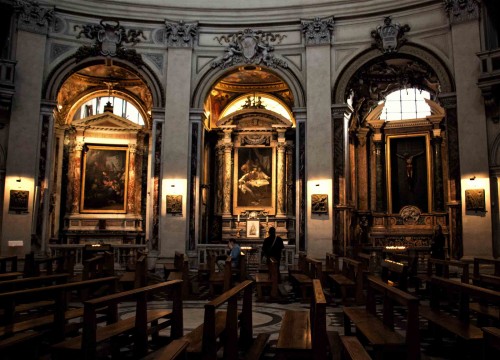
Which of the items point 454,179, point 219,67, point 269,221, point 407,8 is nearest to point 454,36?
point 407,8

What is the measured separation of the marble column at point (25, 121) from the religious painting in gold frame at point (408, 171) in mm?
12659

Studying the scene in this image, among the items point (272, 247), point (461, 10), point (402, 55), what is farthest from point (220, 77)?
point (461, 10)

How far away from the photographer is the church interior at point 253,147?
10672mm

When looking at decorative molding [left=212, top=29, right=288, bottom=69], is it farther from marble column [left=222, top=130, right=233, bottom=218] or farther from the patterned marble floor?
the patterned marble floor

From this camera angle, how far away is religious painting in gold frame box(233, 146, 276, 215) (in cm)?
1947

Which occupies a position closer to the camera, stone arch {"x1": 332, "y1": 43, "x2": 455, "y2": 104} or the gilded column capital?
the gilded column capital

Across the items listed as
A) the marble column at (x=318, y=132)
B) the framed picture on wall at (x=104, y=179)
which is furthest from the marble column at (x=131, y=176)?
the marble column at (x=318, y=132)

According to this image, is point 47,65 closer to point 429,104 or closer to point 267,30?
point 267,30

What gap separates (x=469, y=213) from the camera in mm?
12836

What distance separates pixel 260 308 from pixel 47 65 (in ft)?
34.4

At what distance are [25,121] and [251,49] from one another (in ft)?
23.1

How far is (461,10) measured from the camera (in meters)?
13.4

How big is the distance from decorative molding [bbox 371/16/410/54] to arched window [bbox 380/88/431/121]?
18.6 feet

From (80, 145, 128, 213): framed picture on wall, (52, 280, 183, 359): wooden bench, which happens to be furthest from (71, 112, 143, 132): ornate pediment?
(52, 280, 183, 359): wooden bench
